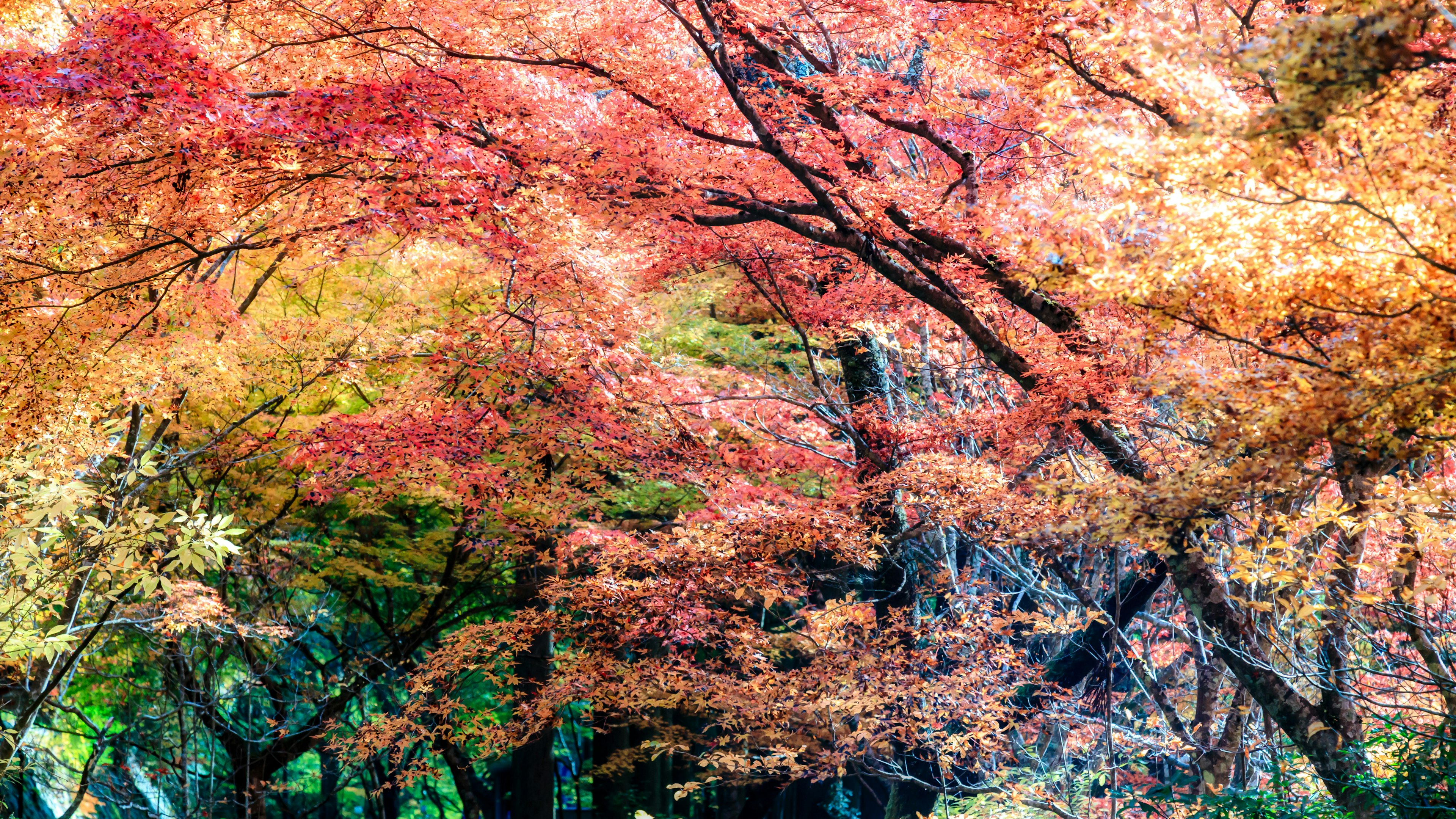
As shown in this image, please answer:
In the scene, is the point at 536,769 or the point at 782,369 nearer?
the point at 782,369

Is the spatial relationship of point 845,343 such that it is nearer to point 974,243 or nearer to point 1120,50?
point 974,243

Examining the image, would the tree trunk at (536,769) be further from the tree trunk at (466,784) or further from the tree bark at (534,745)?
the tree trunk at (466,784)

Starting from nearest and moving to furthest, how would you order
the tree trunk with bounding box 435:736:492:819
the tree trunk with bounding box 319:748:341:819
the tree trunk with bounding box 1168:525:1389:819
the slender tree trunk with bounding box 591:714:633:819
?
the tree trunk with bounding box 1168:525:1389:819 → the tree trunk with bounding box 435:736:492:819 → the slender tree trunk with bounding box 591:714:633:819 → the tree trunk with bounding box 319:748:341:819

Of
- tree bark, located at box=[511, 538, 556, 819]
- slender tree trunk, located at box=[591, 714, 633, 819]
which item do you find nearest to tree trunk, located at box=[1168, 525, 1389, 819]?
tree bark, located at box=[511, 538, 556, 819]

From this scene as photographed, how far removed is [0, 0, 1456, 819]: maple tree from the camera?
3.50 meters

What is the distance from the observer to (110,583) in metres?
7.09

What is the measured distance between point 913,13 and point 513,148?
2.61 metres

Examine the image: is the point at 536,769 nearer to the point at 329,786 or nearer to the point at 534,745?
the point at 534,745

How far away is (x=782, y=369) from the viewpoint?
11.5 meters

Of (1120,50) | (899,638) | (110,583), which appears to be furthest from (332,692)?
(1120,50)

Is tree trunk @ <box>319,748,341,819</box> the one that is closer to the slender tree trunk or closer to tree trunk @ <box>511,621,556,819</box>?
tree trunk @ <box>511,621,556,819</box>

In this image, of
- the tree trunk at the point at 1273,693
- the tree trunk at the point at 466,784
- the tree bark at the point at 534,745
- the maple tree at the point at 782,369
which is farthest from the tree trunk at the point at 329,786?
the tree trunk at the point at 1273,693

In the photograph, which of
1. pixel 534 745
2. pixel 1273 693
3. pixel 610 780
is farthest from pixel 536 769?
pixel 1273 693

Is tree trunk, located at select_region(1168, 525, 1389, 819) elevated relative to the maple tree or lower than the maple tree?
lower
